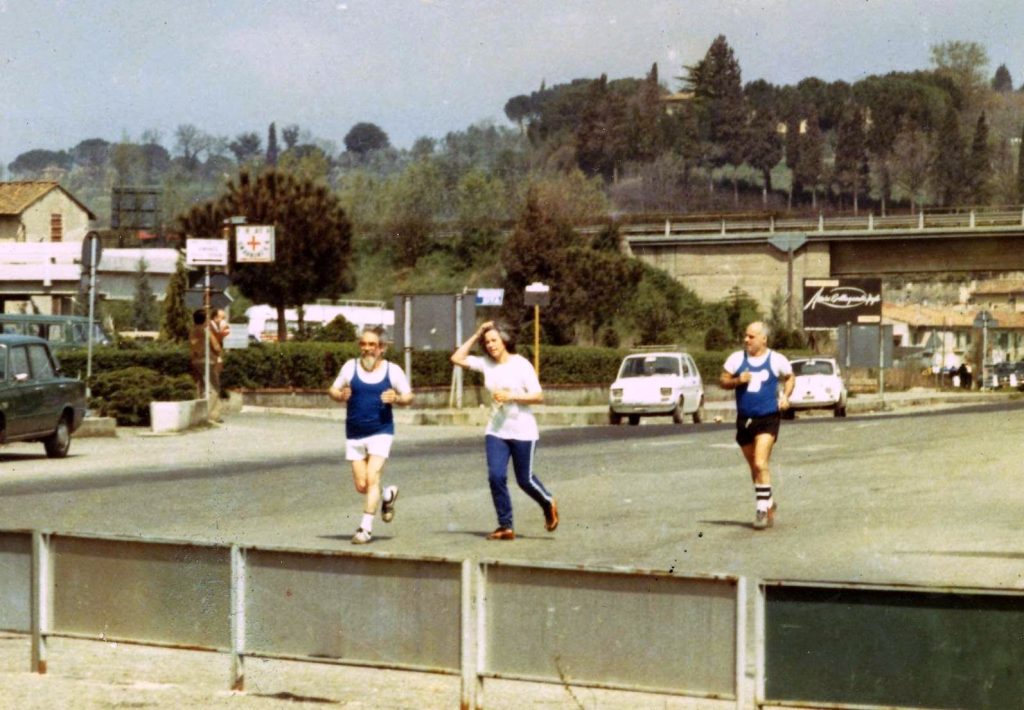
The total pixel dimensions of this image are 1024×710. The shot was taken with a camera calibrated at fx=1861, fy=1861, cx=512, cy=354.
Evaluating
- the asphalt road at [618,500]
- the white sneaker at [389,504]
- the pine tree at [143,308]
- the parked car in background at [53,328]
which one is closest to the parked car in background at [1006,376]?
the pine tree at [143,308]

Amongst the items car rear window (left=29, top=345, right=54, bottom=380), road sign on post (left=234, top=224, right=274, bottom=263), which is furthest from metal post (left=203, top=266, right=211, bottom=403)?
road sign on post (left=234, top=224, right=274, bottom=263)

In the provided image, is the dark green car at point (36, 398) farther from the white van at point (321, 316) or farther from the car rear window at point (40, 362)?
the white van at point (321, 316)

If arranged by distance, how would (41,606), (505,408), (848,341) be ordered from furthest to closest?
(848,341) → (505,408) → (41,606)

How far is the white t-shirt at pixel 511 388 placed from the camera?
1562cm

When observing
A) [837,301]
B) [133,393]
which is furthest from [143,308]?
[133,393]

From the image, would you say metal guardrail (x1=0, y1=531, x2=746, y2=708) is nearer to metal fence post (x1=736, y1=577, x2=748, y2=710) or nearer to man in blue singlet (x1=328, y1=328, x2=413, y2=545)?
metal fence post (x1=736, y1=577, x2=748, y2=710)

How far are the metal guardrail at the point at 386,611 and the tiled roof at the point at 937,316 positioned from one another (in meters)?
132

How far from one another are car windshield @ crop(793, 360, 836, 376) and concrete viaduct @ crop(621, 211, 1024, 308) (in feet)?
124

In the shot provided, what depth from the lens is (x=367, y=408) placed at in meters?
15.4

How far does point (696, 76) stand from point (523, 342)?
256 feet

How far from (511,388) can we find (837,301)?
7454cm

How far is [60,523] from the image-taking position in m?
17.6

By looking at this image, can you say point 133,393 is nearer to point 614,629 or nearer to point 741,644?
point 614,629

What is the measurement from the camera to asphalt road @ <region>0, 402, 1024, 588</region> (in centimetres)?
1547
